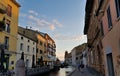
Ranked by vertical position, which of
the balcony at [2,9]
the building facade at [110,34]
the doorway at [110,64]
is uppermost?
the balcony at [2,9]

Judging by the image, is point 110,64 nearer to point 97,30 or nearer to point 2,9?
point 97,30

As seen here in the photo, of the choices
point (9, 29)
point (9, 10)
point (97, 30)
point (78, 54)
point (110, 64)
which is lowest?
point (110, 64)

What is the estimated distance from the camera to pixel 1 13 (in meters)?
24.3

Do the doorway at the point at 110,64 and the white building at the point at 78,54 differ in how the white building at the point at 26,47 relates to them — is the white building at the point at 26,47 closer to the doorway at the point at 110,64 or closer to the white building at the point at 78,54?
the doorway at the point at 110,64

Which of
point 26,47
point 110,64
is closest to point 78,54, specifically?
point 26,47

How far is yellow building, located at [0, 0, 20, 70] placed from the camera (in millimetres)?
24370

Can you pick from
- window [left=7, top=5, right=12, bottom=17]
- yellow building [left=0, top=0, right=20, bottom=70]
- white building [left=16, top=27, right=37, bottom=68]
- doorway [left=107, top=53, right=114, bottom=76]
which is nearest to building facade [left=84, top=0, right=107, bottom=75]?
doorway [left=107, top=53, right=114, bottom=76]

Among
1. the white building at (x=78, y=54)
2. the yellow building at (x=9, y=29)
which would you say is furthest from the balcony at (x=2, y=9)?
the white building at (x=78, y=54)

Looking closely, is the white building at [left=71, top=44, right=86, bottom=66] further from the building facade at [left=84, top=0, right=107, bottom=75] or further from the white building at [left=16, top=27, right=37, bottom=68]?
the building facade at [left=84, top=0, right=107, bottom=75]

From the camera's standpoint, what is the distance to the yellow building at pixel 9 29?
80.0 ft

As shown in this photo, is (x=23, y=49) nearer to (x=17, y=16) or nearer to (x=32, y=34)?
(x=17, y=16)

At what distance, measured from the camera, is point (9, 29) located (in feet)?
88.3

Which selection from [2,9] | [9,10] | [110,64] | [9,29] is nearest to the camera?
[110,64]

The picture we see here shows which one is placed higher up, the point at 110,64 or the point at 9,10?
the point at 9,10
